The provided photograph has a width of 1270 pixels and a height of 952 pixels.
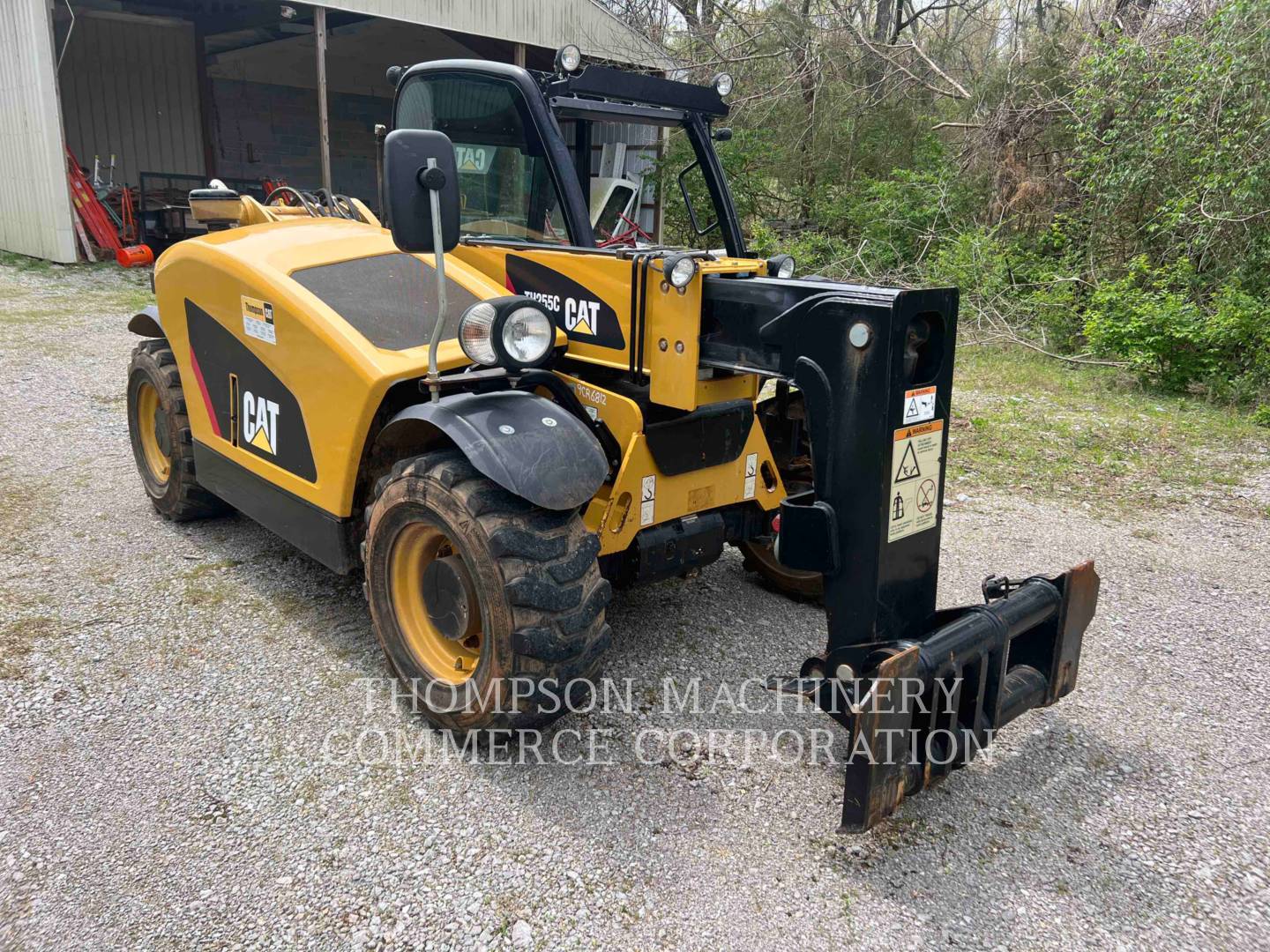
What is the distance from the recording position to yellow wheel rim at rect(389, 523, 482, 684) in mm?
3352

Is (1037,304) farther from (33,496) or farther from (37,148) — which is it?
(37,148)

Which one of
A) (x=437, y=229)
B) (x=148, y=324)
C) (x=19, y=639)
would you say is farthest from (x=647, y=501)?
(x=148, y=324)

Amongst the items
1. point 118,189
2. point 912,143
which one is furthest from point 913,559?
point 118,189

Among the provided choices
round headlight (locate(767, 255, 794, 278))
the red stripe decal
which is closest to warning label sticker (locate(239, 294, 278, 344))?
the red stripe decal

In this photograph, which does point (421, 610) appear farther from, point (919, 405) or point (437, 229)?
point (919, 405)

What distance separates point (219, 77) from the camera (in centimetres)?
1928

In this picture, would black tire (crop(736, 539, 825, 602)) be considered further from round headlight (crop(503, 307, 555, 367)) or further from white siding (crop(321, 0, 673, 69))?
white siding (crop(321, 0, 673, 69))

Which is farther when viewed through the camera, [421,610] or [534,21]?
[534,21]

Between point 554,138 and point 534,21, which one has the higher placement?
point 534,21

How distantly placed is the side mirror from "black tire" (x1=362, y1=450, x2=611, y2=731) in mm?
715

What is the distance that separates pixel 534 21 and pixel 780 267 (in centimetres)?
1352

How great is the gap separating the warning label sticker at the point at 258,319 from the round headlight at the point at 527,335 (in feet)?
3.77

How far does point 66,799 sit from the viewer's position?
293 cm

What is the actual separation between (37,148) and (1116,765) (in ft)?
49.2
